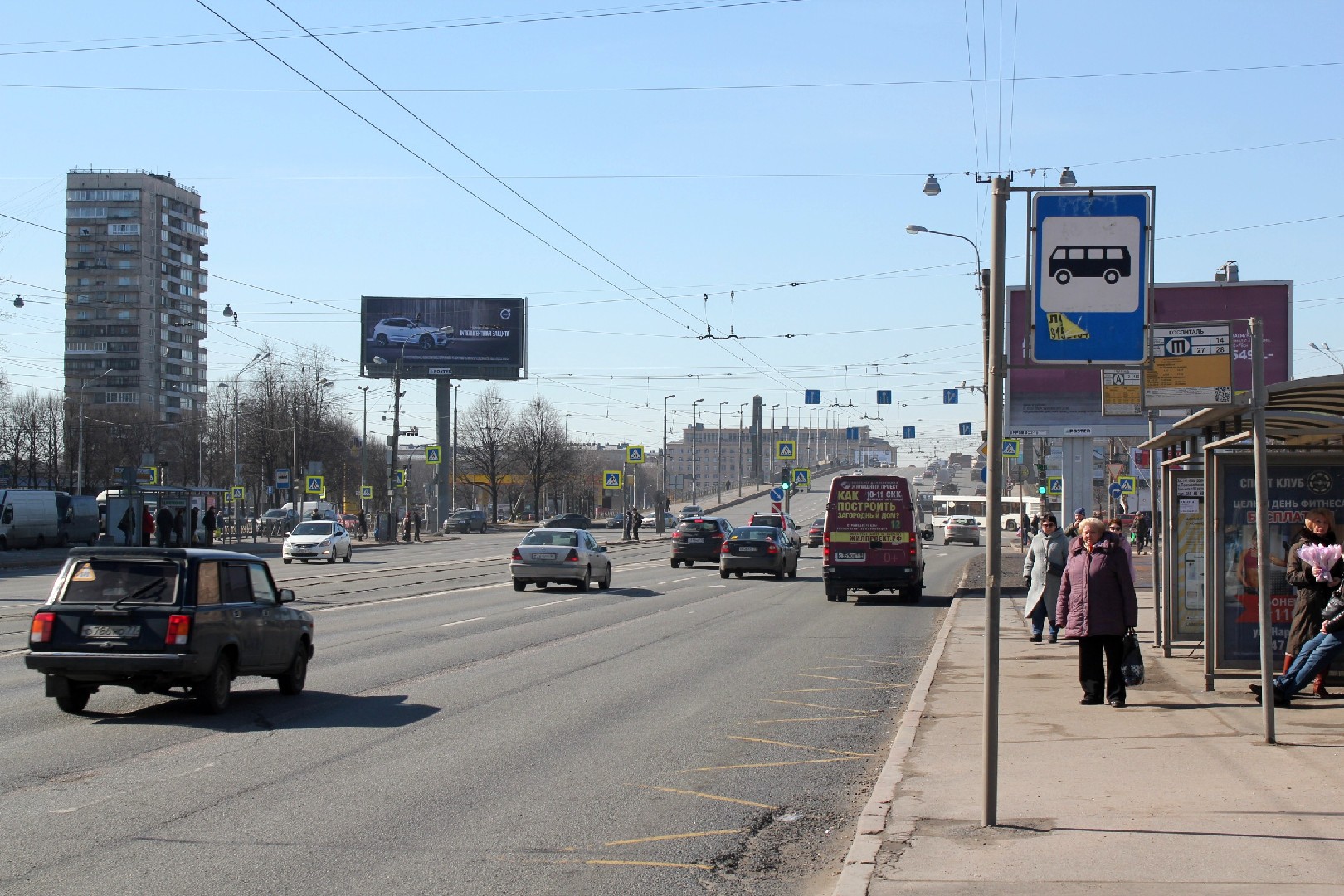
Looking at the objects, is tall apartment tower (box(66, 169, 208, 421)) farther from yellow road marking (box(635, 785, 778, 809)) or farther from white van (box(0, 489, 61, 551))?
yellow road marking (box(635, 785, 778, 809))

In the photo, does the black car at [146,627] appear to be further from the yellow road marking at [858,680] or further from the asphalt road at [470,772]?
the yellow road marking at [858,680]

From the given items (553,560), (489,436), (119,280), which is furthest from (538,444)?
(553,560)

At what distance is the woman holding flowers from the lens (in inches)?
447

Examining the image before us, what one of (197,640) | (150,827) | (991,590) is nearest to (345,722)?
(197,640)

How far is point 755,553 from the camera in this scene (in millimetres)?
38938

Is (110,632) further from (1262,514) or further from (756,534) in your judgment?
(756,534)

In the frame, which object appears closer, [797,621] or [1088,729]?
[1088,729]

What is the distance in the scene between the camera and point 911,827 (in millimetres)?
7656

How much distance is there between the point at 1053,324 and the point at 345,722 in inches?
265

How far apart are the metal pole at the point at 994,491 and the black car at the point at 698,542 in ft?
123

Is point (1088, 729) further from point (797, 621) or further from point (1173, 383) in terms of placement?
point (797, 621)

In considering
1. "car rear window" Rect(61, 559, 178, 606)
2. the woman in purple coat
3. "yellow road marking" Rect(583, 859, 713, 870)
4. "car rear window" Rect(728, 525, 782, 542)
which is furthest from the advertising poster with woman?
"car rear window" Rect(728, 525, 782, 542)

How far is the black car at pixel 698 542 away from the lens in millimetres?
45531

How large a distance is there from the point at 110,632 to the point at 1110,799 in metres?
7.97
